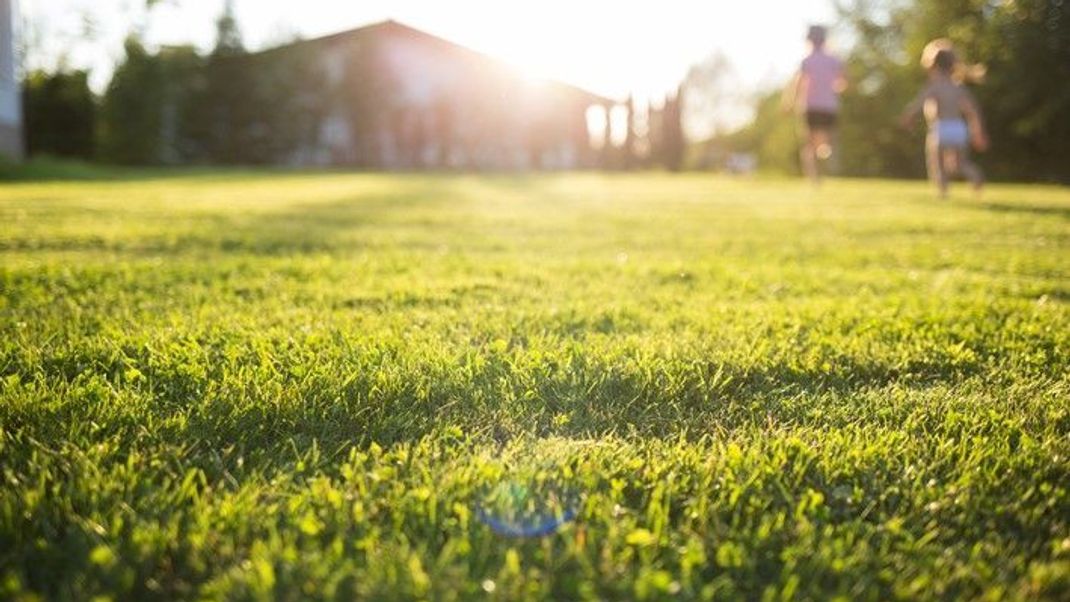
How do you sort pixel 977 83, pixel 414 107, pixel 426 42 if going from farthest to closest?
pixel 426 42, pixel 414 107, pixel 977 83

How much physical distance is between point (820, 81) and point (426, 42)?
97.3 ft

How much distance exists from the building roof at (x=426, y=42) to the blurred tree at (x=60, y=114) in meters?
8.61

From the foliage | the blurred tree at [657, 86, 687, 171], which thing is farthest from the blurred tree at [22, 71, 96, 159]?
the blurred tree at [657, 86, 687, 171]

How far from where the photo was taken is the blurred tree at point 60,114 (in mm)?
26094

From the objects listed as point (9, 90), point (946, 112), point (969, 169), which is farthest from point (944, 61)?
point (9, 90)

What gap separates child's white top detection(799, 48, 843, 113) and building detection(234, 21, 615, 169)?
71.2 ft

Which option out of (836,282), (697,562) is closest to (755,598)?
(697,562)

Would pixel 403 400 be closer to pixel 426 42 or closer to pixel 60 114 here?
pixel 60 114

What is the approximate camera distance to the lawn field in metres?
1.42

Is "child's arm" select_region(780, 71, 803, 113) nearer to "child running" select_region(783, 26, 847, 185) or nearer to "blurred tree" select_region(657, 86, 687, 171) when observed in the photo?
"child running" select_region(783, 26, 847, 185)

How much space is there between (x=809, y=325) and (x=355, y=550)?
7.35 feet

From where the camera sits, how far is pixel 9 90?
2052 centimetres

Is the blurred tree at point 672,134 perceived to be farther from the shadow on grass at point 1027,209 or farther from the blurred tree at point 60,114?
the shadow on grass at point 1027,209

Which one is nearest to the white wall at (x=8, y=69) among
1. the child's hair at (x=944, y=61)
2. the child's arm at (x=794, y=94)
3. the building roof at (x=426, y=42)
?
the building roof at (x=426, y=42)
